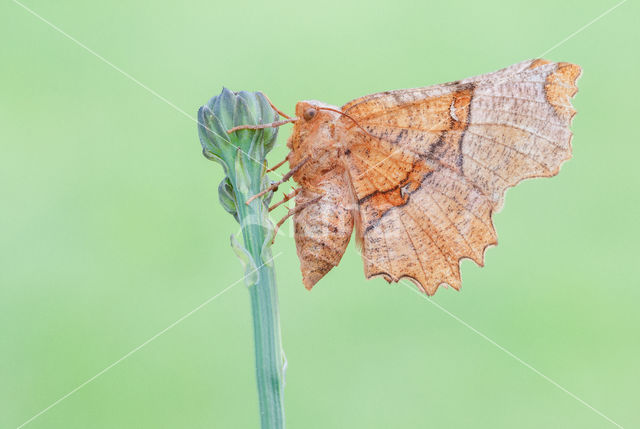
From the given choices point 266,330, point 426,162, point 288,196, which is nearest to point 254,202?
point 266,330

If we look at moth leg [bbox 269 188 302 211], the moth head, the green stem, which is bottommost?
the green stem

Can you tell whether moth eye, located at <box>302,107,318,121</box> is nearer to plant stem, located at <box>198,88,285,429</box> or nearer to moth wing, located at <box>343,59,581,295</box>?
moth wing, located at <box>343,59,581,295</box>

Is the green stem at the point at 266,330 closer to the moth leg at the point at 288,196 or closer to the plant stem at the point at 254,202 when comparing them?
the plant stem at the point at 254,202

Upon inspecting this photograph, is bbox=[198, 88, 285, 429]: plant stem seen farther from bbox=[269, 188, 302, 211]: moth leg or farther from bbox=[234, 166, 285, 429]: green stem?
bbox=[269, 188, 302, 211]: moth leg

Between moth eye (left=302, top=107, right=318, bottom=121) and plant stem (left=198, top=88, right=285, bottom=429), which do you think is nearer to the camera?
plant stem (left=198, top=88, right=285, bottom=429)

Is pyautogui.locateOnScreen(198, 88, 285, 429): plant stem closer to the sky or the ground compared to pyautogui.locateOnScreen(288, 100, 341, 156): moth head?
closer to the ground

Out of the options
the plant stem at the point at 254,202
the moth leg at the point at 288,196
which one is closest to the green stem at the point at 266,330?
the plant stem at the point at 254,202

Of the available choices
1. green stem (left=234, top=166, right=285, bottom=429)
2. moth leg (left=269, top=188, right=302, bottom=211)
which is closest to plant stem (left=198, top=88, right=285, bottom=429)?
green stem (left=234, top=166, right=285, bottom=429)
